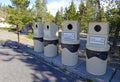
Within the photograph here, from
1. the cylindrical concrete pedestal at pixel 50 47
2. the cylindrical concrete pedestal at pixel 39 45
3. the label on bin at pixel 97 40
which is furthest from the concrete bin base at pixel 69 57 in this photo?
the cylindrical concrete pedestal at pixel 39 45

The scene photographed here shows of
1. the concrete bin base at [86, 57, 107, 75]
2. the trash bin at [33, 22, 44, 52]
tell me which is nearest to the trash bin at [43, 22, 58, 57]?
the trash bin at [33, 22, 44, 52]

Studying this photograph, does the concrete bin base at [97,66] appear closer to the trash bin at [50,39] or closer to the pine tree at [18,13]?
the trash bin at [50,39]

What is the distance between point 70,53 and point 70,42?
465 millimetres

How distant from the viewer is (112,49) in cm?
1195

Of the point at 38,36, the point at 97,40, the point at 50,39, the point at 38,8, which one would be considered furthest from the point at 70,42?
the point at 38,8

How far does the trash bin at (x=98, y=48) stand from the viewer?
6533mm

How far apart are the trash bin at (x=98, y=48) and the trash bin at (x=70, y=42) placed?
0.96 meters

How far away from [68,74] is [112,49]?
5.83 meters

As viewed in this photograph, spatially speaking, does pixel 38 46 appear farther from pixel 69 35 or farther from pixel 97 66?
pixel 97 66

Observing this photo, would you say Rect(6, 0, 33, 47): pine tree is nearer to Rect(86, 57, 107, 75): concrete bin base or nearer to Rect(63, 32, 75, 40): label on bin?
Rect(63, 32, 75, 40): label on bin

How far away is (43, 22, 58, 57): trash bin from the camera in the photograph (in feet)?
30.5

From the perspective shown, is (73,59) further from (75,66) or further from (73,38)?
(73,38)

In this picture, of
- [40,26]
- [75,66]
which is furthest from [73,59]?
[40,26]

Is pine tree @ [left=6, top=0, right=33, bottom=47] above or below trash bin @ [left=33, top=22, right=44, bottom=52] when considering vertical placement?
above
